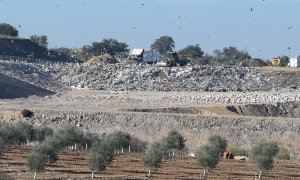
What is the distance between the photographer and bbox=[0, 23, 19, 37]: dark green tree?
581ft

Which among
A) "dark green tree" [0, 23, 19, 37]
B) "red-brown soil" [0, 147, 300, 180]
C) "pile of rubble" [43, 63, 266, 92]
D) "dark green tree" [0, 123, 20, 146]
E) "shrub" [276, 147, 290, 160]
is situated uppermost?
"dark green tree" [0, 23, 19, 37]

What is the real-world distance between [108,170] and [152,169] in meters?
2.23

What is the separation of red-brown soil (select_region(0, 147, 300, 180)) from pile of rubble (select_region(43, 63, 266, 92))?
57.8 meters

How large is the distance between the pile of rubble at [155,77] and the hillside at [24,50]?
9.34m

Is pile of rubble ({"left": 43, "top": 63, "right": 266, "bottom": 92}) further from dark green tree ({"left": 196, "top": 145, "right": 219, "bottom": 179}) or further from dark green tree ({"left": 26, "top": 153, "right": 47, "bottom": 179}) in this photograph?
dark green tree ({"left": 26, "top": 153, "right": 47, "bottom": 179})

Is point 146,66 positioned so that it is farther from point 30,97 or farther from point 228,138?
point 228,138

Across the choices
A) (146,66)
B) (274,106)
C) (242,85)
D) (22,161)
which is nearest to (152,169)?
(22,161)

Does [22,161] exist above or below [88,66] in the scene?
below

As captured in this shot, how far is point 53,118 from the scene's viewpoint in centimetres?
8719

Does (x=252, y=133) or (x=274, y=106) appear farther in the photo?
(x=274, y=106)

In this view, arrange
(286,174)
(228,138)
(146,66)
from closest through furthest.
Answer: (286,174), (228,138), (146,66)

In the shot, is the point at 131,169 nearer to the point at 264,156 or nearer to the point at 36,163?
the point at 36,163

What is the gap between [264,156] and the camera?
6119 centimetres

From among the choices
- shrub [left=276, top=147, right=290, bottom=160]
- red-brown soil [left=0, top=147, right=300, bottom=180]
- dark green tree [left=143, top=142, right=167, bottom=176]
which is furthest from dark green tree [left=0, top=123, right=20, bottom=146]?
shrub [left=276, top=147, right=290, bottom=160]
